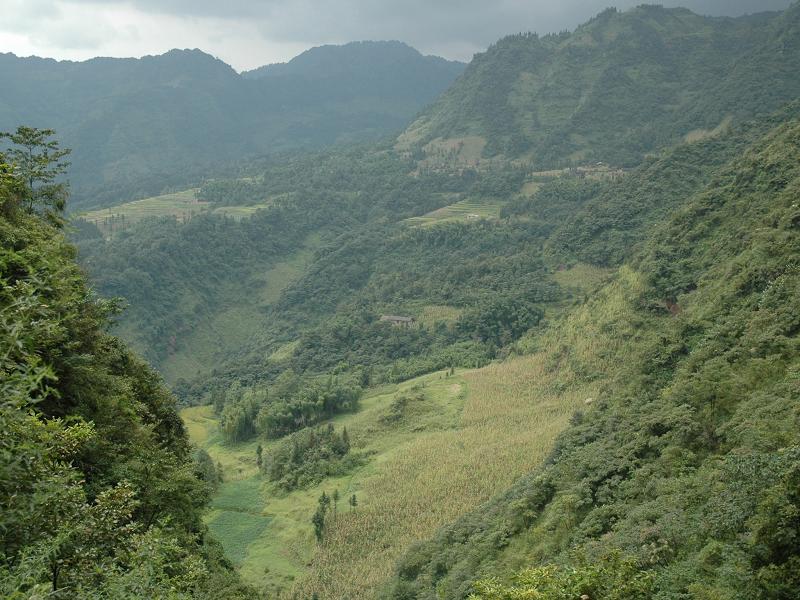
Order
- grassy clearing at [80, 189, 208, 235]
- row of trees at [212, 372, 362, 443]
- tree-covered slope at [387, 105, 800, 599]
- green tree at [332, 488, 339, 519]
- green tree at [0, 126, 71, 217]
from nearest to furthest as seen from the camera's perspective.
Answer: tree-covered slope at [387, 105, 800, 599] → green tree at [0, 126, 71, 217] → green tree at [332, 488, 339, 519] → row of trees at [212, 372, 362, 443] → grassy clearing at [80, 189, 208, 235]

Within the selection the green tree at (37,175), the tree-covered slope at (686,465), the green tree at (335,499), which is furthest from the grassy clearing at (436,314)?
the green tree at (37,175)

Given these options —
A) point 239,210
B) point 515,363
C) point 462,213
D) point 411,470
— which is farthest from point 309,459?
point 239,210

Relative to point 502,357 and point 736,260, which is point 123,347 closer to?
point 736,260

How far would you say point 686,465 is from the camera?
15.7 m

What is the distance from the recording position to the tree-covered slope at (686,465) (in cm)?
1046

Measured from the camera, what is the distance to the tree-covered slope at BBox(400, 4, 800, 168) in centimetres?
12452

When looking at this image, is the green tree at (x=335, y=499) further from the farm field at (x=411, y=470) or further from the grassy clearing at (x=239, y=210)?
the grassy clearing at (x=239, y=210)

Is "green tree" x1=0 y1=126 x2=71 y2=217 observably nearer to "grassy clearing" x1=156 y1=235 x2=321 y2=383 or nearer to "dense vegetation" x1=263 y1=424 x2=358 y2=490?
"dense vegetation" x1=263 y1=424 x2=358 y2=490

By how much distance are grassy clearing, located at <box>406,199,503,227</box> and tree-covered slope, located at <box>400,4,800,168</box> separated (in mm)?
23780

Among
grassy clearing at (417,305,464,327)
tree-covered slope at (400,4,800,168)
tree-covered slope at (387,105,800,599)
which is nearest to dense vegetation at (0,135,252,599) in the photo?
tree-covered slope at (387,105,800,599)

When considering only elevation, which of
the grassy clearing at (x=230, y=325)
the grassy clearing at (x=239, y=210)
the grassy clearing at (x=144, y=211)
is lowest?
the grassy clearing at (x=230, y=325)

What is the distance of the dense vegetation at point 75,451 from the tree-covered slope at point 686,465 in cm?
635

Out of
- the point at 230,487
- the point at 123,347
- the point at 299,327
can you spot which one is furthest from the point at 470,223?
the point at 123,347

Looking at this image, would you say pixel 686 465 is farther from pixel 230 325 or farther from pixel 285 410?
pixel 230 325
